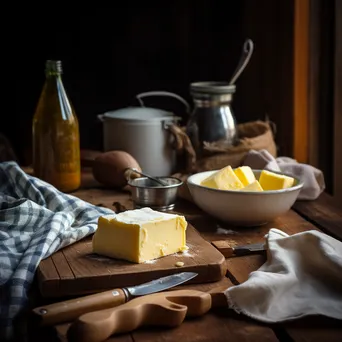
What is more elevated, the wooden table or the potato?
the potato

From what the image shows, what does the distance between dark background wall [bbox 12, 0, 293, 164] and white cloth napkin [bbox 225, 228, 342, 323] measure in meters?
0.99

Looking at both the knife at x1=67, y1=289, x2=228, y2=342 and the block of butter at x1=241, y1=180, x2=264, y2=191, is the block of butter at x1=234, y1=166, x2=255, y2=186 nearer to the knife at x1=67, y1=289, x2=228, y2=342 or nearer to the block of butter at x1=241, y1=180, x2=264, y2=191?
the block of butter at x1=241, y1=180, x2=264, y2=191

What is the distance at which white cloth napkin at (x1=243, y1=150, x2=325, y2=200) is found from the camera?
160cm

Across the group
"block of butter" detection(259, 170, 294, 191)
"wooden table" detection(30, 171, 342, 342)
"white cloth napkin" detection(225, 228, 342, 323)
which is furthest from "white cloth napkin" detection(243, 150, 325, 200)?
"white cloth napkin" detection(225, 228, 342, 323)

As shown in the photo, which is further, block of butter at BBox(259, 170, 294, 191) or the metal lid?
the metal lid

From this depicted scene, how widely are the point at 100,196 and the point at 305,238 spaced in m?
0.63

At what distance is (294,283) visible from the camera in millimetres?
1015

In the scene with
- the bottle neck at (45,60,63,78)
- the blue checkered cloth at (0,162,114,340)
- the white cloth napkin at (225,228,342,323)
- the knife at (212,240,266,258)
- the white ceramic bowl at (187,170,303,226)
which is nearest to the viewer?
the white cloth napkin at (225,228,342,323)

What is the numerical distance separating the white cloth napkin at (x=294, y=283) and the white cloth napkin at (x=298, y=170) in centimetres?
48

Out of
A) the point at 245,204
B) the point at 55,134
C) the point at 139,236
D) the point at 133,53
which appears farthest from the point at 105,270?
the point at 133,53

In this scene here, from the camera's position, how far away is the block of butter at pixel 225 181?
53.6 inches

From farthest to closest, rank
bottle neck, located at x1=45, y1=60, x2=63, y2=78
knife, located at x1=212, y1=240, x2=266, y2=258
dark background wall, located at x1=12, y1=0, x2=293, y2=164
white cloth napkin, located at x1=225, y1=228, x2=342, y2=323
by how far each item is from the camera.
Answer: dark background wall, located at x1=12, y1=0, x2=293, y2=164 < bottle neck, located at x1=45, y1=60, x2=63, y2=78 < knife, located at x1=212, y1=240, x2=266, y2=258 < white cloth napkin, located at x1=225, y1=228, x2=342, y2=323

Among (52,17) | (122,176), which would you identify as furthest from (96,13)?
(122,176)

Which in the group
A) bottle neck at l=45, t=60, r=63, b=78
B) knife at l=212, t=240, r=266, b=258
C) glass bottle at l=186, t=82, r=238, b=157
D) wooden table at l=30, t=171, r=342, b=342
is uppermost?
bottle neck at l=45, t=60, r=63, b=78
